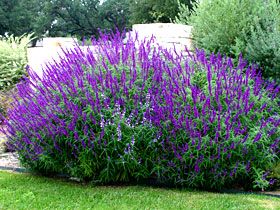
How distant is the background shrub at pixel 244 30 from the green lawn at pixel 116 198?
2597 millimetres

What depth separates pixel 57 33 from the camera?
36.5m

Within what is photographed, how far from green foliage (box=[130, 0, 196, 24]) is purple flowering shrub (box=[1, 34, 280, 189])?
42.9 ft

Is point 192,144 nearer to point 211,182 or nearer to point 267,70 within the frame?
point 211,182

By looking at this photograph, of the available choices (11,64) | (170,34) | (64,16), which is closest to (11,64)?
(11,64)

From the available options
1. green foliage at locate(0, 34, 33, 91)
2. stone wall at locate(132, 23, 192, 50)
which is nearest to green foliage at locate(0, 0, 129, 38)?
green foliage at locate(0, 34, 33, 91)

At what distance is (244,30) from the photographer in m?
6.70

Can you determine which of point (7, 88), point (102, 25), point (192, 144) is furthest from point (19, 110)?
point (102, 25)

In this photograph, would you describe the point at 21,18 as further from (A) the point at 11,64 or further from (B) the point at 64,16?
(A) the point at 11,64

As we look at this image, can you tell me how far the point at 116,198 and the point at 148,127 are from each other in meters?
0.79

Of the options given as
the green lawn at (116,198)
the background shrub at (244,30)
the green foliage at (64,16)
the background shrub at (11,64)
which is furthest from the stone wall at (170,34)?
the green foliage at (64,16)

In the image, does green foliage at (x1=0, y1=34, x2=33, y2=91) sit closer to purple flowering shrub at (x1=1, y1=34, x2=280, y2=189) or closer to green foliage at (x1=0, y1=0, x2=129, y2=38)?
purple flowering shrub at (x1=1, y1=34, x2=280, y2=189)

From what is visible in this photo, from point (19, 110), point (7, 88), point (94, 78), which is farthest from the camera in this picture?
point (7, 88)

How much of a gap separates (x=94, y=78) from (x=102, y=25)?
3118 centimetres

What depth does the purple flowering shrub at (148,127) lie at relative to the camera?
449 cm
